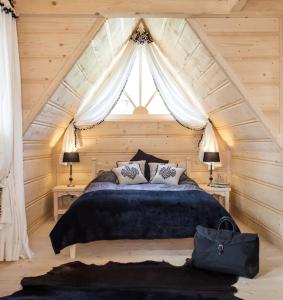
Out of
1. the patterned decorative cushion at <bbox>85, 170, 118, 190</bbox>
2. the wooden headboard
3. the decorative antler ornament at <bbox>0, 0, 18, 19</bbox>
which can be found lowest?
the patterned decorative cushion at <bbox>85, 170, 118, 190</bbox>

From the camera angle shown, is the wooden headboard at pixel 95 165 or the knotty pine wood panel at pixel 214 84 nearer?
the knotty pine wood panel at pixel 214 84

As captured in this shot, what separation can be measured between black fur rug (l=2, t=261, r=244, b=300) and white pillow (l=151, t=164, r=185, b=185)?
1.45 metres

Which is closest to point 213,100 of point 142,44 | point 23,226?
point 142,44

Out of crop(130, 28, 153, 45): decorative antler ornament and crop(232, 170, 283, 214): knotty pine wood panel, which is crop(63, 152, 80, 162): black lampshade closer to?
crop(130, 28, 153, 45): decorative antler ornament

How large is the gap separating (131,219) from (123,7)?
192cm

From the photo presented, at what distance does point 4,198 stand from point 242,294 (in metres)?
2.04

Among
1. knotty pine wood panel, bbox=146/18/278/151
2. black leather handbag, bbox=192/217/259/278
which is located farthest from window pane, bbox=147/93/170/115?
black leather handbag, bbox=192/217/259/278

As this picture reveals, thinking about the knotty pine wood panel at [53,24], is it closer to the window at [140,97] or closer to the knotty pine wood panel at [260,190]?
the window at [140,97]

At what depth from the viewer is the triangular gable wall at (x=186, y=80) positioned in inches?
119

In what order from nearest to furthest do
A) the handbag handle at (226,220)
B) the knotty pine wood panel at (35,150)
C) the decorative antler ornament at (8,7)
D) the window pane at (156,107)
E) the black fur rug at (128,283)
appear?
the black fur rug at (128,283), the decorative antler ornament at (8,7), the handbag handle at (226,220), the knotty pine wood panel at (35,150), the window pane at (156,107)

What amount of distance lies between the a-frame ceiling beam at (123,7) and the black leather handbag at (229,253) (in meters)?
1.93

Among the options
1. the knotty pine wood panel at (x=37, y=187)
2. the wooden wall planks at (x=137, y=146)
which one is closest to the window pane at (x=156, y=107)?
the wooden wall planks at (x=137, y=146)

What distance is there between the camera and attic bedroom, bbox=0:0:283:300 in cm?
240

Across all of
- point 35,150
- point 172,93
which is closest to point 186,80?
point 172,93
